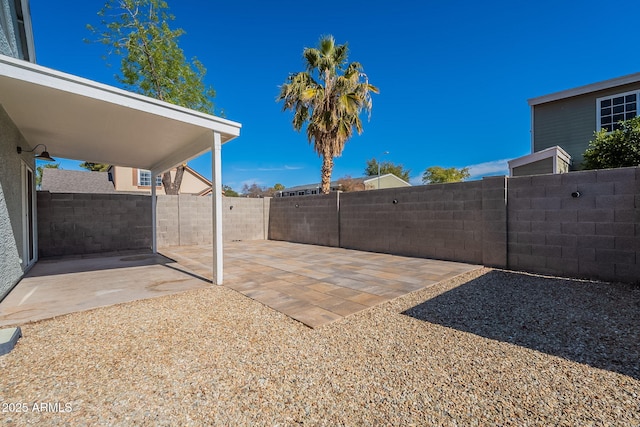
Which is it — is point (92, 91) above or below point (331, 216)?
above

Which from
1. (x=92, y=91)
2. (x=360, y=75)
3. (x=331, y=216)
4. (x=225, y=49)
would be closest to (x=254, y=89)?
(x=225, y=49)

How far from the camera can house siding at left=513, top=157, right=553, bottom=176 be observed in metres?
9.29

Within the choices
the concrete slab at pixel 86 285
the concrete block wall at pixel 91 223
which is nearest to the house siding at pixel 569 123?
the concrete slab at pixel 86 285

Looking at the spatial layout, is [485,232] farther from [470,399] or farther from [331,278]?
[470,399]

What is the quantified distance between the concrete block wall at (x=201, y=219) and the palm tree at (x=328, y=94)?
13.0ft

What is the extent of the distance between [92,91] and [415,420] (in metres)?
4.88

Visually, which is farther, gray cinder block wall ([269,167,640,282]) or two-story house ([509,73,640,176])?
two-story house ([509,73,640,176])

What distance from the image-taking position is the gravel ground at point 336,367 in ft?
5.84

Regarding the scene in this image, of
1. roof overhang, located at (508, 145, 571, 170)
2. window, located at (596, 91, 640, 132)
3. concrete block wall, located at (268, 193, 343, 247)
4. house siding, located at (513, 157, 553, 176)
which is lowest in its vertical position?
concrete block wall, located at (268, 193, 343, 247)

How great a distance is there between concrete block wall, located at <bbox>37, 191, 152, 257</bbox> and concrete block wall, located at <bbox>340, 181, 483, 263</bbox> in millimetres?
6858

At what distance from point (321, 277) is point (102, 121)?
460 centimetres

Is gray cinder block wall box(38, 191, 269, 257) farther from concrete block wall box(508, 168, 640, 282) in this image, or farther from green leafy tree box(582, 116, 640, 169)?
green leafy tree box(582, 116, 640, 169)

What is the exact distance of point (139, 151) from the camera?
6875 millimetres

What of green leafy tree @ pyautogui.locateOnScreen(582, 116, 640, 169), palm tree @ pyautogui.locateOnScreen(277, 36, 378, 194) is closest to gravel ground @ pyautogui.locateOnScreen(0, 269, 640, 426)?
green leafy tree @ pyautogui.locateOnScreen(582, 116, 640, 169)
